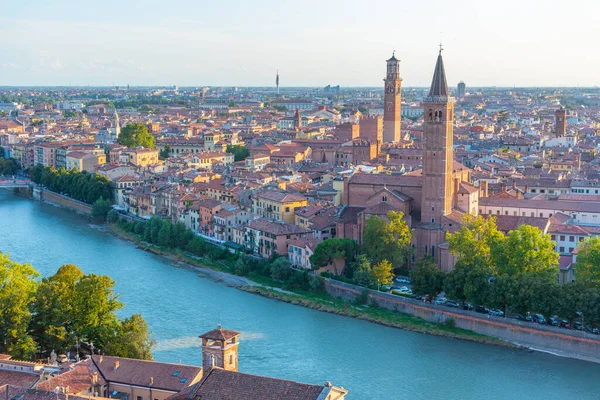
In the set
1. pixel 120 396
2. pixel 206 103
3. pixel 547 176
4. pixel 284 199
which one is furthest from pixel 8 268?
pixel 206 103

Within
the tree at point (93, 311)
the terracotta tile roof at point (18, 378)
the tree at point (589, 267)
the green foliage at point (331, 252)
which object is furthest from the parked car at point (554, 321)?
the terracotta tile roof at point (18, 378)

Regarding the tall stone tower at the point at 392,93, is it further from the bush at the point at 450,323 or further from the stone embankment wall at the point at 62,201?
the bush at the point at 450,323

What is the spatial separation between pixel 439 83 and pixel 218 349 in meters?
9.74

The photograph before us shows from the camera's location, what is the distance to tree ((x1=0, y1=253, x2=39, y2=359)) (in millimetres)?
10031

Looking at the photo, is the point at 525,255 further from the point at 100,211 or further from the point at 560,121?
the point at 560,121

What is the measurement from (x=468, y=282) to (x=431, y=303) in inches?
34.5

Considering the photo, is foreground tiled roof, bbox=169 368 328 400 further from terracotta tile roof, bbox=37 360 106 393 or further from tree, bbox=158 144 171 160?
tree, bbox=158 144 171 160

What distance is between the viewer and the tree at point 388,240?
1509 centimetres

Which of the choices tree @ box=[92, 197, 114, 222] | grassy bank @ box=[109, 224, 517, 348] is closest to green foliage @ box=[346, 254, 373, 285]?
grassy bank @ box=[109, 224, 517, 348]

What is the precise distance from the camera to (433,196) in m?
16.1

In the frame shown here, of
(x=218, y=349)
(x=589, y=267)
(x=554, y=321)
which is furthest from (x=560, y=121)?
(x=218, y=349)

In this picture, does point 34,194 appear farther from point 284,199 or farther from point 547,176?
point 547,176

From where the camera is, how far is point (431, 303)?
13.6 m

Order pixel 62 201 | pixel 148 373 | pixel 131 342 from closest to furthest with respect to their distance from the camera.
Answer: pixel 148 373
pixel 131 342
pixel 62 201
